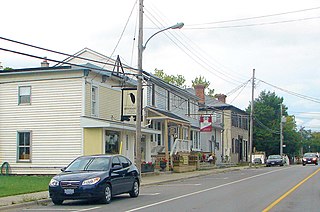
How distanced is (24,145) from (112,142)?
5.20m

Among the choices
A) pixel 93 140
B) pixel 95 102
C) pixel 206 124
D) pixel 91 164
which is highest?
pixel 95 102

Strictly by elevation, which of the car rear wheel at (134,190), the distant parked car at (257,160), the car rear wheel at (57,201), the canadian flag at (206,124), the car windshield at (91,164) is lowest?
the distant parked car at (257,160)

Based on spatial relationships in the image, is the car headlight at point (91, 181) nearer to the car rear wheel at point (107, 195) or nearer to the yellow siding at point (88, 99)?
the car rear wheel at point (107, 195)

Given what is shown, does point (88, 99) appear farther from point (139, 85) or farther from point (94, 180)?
point (94, 180)

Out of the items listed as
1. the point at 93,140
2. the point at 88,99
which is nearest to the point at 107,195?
the point at 93,140

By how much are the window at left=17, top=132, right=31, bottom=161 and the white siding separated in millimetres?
285

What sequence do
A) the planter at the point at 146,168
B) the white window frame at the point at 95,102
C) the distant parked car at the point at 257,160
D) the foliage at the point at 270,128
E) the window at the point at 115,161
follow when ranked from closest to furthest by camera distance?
the window at the point at 115,161
the white window frame at the point at 95,102
the planter at the point at 146,168
the distant parked car at the point at 257,160
the foliage at the point at 270,128

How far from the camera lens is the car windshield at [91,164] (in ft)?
57.8

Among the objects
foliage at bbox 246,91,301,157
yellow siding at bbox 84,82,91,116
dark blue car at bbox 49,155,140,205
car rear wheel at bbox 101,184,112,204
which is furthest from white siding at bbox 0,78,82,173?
foliage at bbox 246,91,301,157

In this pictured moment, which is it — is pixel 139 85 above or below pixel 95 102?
above

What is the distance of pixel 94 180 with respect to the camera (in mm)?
16484

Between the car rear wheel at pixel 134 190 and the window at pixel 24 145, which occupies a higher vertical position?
the window at pixel 24 145

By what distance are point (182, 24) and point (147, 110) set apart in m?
12.8

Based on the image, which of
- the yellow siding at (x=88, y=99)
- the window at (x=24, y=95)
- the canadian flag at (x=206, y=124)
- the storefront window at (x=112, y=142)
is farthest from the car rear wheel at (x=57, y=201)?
the canadian flag at (x=206, y=124)
